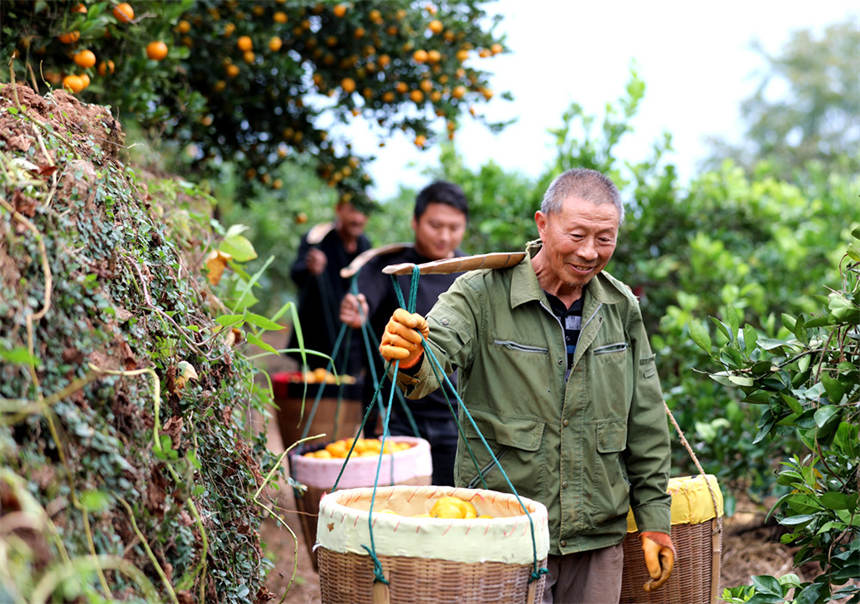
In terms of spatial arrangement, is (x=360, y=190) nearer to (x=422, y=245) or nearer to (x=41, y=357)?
(x=422, y=245)

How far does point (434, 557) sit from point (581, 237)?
3.65 ft

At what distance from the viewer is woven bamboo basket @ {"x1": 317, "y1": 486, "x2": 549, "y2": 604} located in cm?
208

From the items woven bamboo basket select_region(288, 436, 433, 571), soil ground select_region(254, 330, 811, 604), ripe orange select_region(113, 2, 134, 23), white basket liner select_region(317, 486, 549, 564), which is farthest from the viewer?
soil ground select_region(254, 330, 811, 604)

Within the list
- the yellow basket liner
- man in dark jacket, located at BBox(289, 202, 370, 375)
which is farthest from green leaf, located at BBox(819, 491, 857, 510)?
man in dark jacket, located at BBox(289, 202, 370, 375)

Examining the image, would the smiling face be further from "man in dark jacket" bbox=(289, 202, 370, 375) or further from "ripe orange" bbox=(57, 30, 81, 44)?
"man in dark jacket" bbox=(289, 202, 370, 375)

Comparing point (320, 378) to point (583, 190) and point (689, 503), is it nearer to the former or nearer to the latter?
point (689, 503)

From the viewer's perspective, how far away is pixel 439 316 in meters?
2.74

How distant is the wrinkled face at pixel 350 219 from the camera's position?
670 cm

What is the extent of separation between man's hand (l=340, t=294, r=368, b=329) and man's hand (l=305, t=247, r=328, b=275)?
1673 millimetres

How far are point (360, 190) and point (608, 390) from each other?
12.2 feet

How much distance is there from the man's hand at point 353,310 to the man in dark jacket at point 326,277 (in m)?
1.47

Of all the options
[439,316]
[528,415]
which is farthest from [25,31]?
[528,415]

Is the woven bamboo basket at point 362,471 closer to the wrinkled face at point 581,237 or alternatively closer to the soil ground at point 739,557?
the soil ground at point 739,557

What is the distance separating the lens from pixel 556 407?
2.79m
